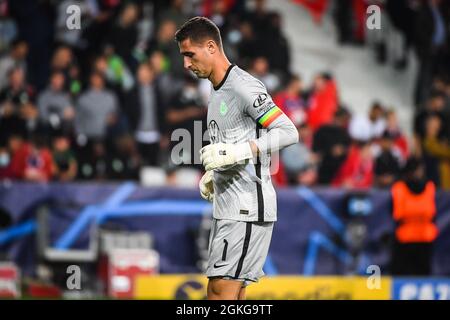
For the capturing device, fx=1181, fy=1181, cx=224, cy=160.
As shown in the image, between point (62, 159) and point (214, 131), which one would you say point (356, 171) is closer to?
point (62, 159)

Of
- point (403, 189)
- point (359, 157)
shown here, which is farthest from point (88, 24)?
point (403, 189)

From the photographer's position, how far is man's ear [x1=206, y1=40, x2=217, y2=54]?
22.4 ft

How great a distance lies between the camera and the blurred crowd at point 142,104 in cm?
1435

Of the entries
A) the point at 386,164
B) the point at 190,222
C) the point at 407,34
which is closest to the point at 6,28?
the point at 190,222

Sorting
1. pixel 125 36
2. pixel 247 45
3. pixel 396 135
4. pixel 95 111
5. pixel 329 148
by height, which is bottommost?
pixel 329 148

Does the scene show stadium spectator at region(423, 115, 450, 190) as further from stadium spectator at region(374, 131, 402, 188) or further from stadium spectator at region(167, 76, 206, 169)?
stadium spectator at region(167, 76, 206, 169)

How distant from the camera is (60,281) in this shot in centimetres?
1308

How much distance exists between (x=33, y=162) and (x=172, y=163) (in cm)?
172

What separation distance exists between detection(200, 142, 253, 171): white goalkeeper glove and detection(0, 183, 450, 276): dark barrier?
22.6 ft

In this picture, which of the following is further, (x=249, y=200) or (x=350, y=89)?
(x=350, y=89)

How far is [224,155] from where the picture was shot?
6.64m

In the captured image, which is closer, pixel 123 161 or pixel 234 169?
pixel 234 169

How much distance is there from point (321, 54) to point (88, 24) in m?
4.27
